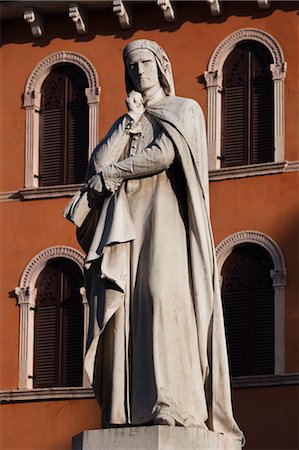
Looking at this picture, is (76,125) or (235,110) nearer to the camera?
(235,110)

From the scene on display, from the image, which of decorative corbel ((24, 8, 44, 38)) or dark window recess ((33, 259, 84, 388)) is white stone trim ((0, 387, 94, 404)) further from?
decorative corbel ((24, 8, 44, 38))

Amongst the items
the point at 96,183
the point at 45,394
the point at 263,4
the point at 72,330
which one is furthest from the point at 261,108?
the point at 96,183

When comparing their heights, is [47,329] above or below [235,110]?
below

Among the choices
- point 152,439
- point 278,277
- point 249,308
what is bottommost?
point 152,439

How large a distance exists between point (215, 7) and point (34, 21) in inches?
122

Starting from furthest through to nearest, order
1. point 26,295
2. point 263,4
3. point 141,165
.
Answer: point 26,295 < point 263,4 < point 141,165

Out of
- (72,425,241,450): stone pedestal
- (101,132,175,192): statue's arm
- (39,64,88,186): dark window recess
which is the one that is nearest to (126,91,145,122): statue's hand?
(101,132,175,192): statue's arm

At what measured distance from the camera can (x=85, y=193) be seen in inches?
452

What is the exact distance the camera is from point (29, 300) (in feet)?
106

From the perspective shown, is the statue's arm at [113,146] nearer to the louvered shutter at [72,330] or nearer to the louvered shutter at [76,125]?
A: the louvered shutter at [72,330]

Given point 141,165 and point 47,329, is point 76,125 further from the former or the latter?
point 141,165

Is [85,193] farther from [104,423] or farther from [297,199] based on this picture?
[297,199]

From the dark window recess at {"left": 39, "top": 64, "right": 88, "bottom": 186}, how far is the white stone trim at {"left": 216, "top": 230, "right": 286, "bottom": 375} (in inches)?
118

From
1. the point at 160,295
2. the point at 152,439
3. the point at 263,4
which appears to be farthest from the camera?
the point at 263,4
